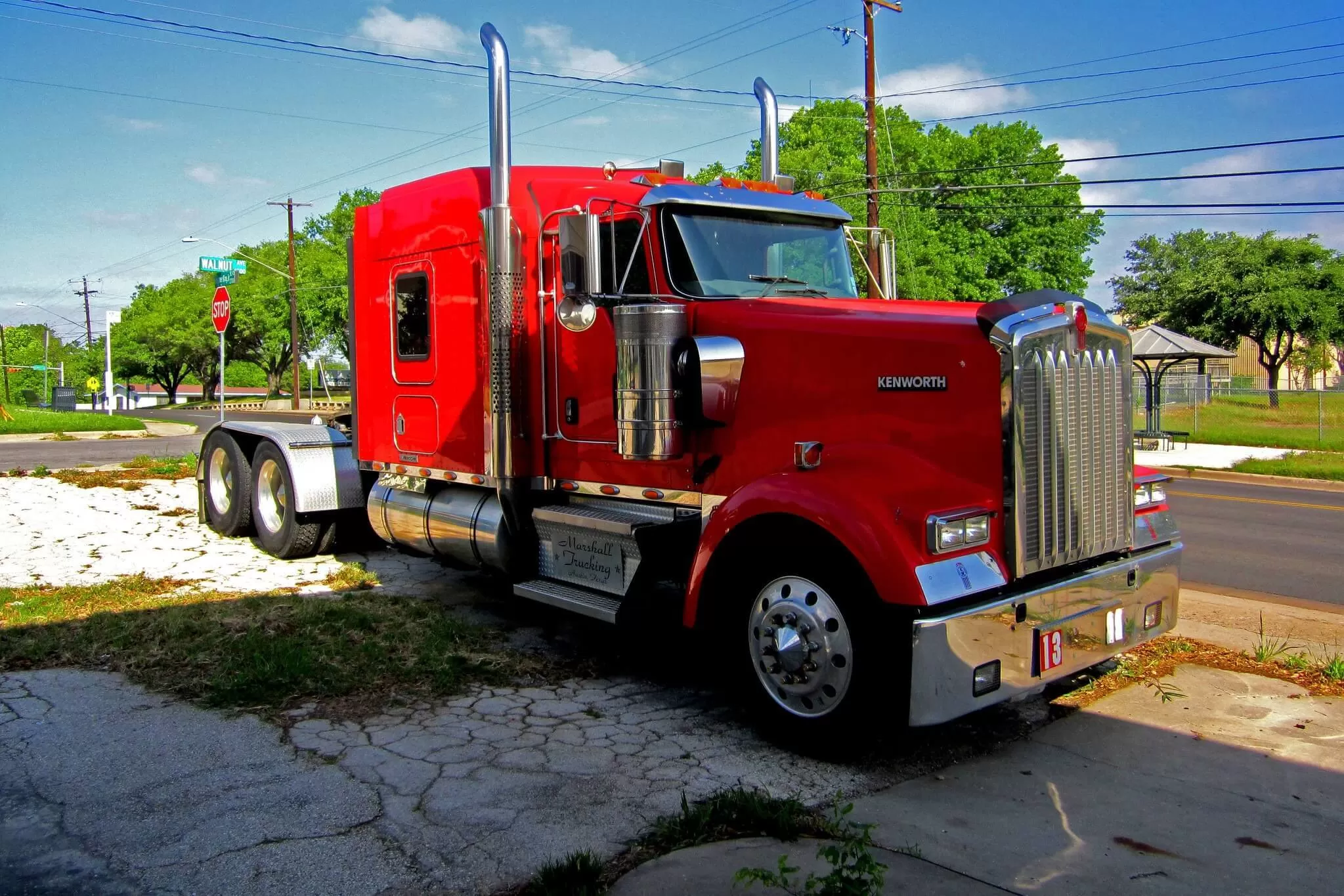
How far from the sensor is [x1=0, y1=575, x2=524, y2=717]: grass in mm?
5242

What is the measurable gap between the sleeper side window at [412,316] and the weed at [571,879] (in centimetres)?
456

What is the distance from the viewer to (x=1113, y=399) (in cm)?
471

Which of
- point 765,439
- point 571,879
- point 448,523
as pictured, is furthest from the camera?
point 448,523

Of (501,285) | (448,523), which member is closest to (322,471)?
(448,523)

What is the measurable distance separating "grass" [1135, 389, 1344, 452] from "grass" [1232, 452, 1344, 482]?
7.84ft

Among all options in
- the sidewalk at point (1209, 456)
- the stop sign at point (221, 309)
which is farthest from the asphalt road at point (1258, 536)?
the sidewalk at point (1209, 456)

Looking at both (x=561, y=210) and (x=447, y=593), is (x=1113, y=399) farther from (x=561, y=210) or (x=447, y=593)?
(x=447, y=593)

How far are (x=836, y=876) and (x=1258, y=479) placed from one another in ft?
57.9

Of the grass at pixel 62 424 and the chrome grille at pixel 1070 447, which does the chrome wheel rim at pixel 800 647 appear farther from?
the grass at pixel 62 424

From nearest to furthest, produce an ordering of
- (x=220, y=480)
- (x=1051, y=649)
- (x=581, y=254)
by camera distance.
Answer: (x=1051, y=649) → (x=581, y=254) → (x=220, y=480)

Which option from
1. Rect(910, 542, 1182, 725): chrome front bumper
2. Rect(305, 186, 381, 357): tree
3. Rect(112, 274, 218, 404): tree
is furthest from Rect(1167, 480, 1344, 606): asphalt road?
Rect(112, 274, 218, 404): tree

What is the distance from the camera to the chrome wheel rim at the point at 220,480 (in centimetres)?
1000

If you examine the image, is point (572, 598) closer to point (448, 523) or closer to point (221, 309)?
point (448, 523)

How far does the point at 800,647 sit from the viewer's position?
425 cm
